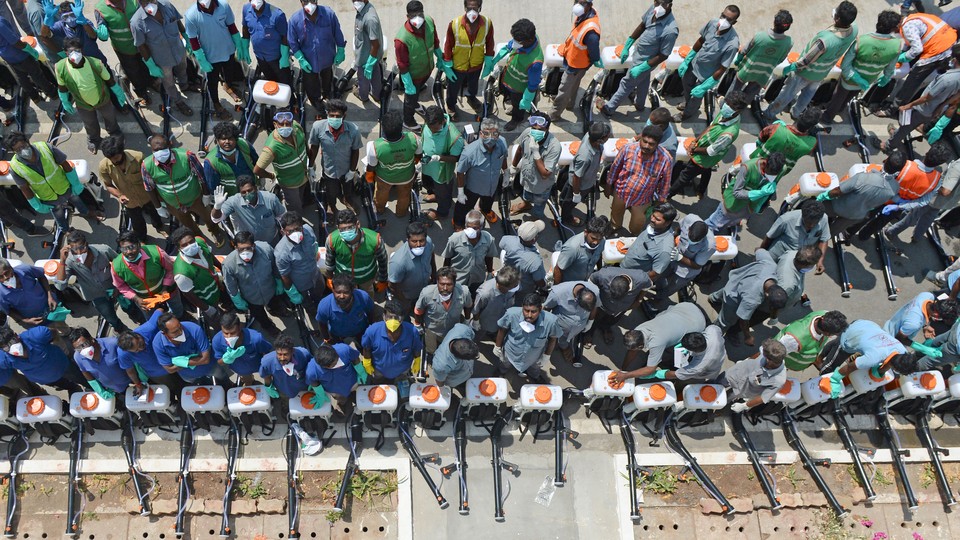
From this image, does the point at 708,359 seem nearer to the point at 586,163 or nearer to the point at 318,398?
the point at 586,163

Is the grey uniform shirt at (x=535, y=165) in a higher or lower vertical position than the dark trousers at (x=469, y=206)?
higher

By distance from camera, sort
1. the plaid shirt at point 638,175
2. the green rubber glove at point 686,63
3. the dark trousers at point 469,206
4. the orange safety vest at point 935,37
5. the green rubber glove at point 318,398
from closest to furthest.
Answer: the green rubber glove at point 318,398, the plaid shirt at point 638,175, the dark trousers at point 469,206, the orange safety vest at point 935,37, the green rubber glove at point 686,63

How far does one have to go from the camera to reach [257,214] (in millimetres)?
8703

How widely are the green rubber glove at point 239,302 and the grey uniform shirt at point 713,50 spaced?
7.12 metres

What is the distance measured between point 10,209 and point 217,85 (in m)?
3.31

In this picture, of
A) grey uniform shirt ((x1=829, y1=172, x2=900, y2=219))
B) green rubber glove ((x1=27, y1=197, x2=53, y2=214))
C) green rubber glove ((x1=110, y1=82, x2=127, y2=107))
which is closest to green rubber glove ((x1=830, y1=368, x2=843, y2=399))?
grey uniform shirt ((x1=829, y1=172, x2=900, y2=219))

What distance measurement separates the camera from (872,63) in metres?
11.0

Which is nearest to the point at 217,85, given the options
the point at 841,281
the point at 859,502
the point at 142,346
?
the point at 142,346

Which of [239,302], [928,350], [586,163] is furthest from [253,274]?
[928,350]

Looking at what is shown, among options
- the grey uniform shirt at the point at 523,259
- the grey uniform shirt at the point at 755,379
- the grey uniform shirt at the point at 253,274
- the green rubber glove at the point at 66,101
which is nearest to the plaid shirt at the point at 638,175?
the grey uniform shirt at the point at 523,259

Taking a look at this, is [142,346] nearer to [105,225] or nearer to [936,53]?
[105,225]

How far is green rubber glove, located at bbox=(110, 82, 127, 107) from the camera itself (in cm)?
1035

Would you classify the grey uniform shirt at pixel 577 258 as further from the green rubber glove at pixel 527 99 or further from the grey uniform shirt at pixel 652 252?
the green rubber glove at pixel 527 99

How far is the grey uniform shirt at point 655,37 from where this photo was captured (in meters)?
10.6
